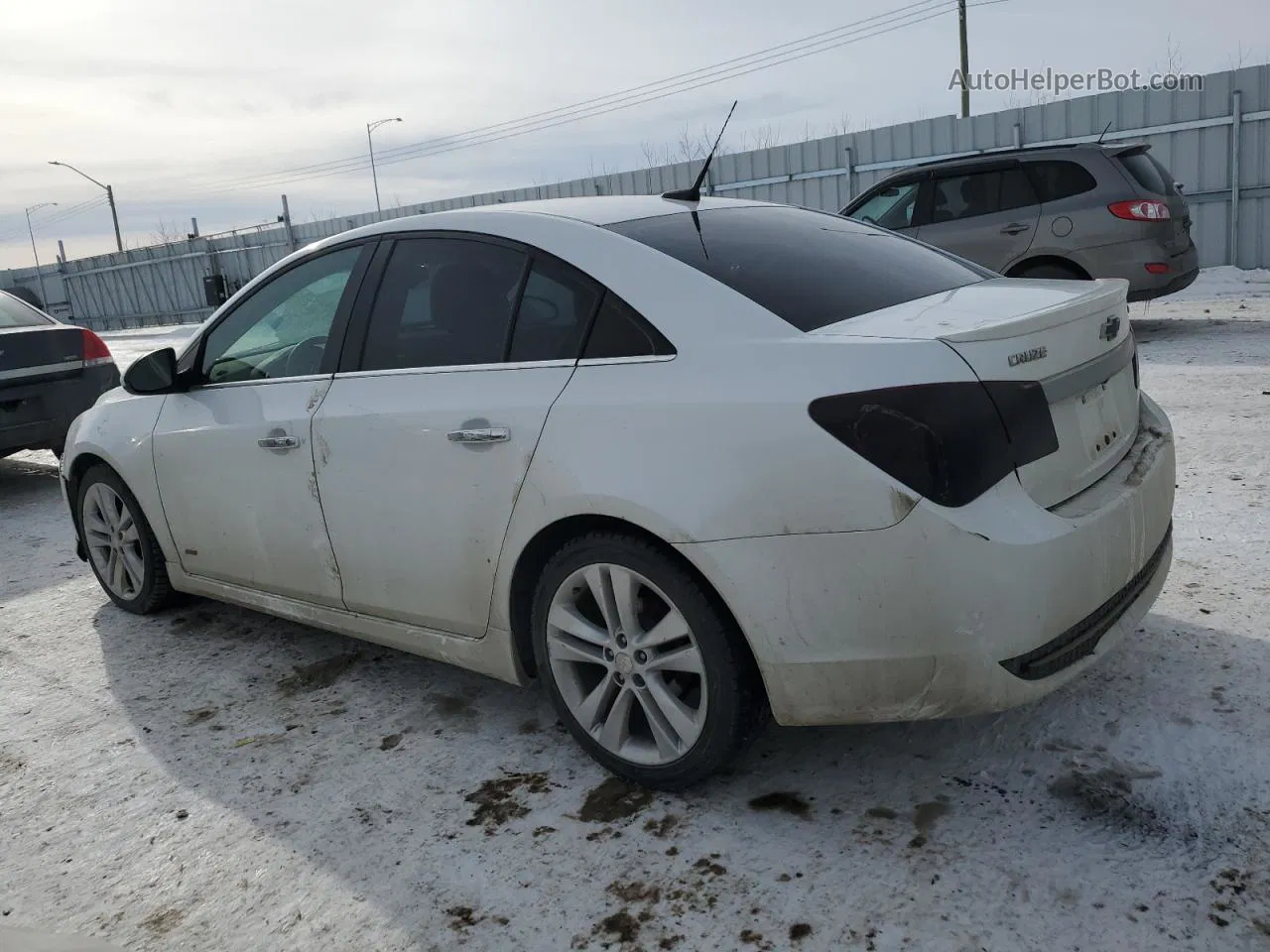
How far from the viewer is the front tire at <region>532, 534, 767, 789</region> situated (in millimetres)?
2660

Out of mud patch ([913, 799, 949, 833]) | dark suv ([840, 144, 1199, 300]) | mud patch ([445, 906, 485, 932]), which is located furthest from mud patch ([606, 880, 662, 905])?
dark suv ([840, 144, 1199, 300])

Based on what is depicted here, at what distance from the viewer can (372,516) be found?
11.0ft

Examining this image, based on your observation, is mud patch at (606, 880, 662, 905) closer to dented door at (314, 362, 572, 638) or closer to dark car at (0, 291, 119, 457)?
dented door at (314, 362, 572, 638)

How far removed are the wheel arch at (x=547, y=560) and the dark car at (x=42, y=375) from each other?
5.73 meters

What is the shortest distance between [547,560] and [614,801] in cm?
67

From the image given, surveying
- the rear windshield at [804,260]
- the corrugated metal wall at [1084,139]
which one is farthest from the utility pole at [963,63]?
the rear windshield at [804,260]

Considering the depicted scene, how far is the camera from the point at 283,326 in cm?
395

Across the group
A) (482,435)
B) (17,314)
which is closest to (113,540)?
(482,435)

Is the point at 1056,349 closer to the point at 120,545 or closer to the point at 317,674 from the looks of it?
the point at 317,674

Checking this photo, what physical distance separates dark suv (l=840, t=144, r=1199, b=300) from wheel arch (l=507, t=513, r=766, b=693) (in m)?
7.96

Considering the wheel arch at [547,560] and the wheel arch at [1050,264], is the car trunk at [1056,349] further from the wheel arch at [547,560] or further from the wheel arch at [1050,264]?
the wheel arch at [1050,264]

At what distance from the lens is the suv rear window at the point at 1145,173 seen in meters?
9.52

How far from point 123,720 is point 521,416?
1.87 meters

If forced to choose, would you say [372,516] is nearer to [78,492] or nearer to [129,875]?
[129,875]
